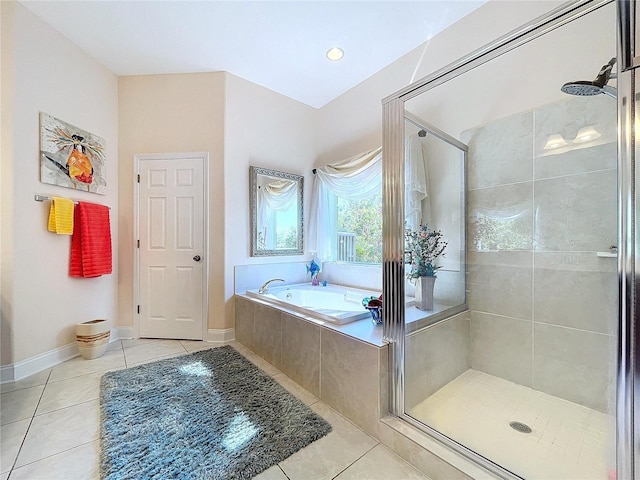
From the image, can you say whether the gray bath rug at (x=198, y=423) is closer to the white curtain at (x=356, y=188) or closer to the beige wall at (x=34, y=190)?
the beige wall at (x=34, y=190)

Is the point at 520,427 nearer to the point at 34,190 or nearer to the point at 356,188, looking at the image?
the point at 356,188

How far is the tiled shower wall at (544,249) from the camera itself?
5.01 ft

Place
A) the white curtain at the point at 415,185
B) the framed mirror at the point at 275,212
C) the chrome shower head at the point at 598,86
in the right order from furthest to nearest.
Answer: the framed mirror at the point at 275,212, the white curtain at the point at 415,185, the chrome shower head at the point at 598,86

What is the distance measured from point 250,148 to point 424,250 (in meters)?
2.21

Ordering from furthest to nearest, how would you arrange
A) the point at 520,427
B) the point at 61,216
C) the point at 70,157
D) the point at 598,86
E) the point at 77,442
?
the point at 70,157 < the point at 61,216 < the point at 520,427 < the point at 77,442 < the point at 598,86

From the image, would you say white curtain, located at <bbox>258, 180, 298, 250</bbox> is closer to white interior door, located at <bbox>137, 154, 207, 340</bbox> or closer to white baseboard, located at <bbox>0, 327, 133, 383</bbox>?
white interior door, located at <bbox>137, 154, 207, 340</bbox>

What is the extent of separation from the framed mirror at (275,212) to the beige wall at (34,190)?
63.0 inches

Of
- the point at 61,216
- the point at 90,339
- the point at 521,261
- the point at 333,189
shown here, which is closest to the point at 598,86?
the point at 521,261

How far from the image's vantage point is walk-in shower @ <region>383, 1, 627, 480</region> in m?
1.34

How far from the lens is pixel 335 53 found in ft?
8.43

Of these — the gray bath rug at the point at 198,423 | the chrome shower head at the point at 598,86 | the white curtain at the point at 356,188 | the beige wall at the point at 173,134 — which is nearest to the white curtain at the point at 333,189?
the white curtain at the point at 356,188

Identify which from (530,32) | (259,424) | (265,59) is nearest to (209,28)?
(265,59)

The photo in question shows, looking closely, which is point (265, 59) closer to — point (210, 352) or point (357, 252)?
point (357, 252)

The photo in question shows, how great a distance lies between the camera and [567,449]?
1.34 m
